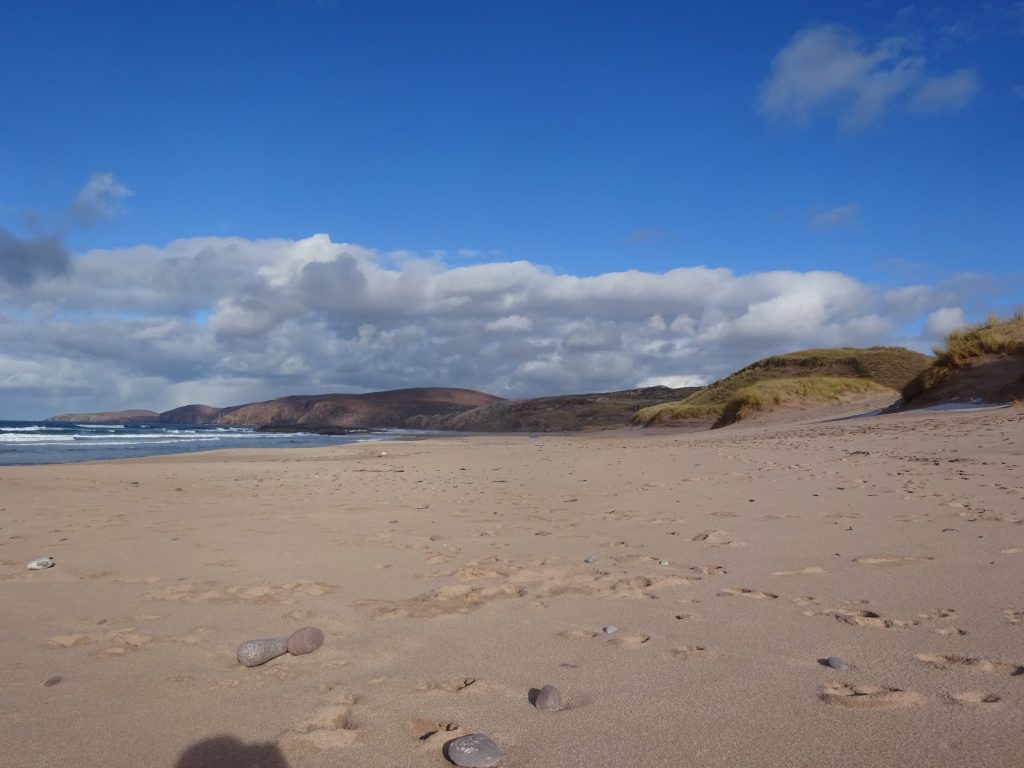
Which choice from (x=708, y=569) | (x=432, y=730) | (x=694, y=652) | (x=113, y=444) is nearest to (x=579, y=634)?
(x=694, y=652)

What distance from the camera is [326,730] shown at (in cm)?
225

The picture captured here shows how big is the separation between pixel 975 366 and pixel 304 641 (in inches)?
856

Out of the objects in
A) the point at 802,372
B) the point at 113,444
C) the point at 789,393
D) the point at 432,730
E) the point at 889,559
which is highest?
the point at 802,372

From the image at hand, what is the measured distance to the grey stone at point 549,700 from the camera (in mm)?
2355

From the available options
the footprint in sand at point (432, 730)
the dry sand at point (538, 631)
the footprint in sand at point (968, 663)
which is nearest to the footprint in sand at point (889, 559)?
the dry sand at point (538, 631)

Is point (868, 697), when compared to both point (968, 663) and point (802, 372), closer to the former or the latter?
point (968, 663)

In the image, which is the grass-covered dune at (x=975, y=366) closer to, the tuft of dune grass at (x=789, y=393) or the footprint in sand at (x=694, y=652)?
the tuft of dune grass at (x=789, y=393)

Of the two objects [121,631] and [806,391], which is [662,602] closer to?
[121,631]

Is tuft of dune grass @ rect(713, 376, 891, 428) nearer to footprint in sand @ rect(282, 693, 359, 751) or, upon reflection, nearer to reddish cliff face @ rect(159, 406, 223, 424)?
footprint in sand @ rect(282, 693, 359, 751)

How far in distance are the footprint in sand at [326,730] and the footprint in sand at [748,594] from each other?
2208 millimetres

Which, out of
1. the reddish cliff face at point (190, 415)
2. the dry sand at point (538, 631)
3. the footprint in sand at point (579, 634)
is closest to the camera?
the dry sand at point (538, 631)

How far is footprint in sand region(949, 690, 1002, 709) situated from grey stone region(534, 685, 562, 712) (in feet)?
4.44

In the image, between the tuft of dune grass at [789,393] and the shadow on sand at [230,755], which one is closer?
the shadow on sand at [230,755]

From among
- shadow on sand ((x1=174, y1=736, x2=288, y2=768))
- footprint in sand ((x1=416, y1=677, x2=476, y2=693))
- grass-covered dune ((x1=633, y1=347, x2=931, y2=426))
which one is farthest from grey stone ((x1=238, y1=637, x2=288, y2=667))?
grass-covered dune ((x1=633, y1=347, x2=931, y2=426))
